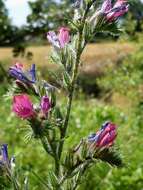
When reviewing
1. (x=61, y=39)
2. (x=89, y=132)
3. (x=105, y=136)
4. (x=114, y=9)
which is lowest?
(x=89, y=132)

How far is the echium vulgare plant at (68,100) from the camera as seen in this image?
9.95 ft

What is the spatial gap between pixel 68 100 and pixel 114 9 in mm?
462

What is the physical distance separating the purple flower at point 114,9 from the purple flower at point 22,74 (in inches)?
16.3

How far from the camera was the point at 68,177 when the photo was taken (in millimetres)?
3168

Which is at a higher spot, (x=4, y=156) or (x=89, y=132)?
(x=4, y=156)

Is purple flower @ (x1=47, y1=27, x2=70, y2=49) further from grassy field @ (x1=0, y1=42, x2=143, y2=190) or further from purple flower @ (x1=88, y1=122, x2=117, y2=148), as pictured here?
grassy field @ (x1=0, y1=42, x2=143, y2=190)

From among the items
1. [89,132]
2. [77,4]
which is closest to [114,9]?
[77,4]


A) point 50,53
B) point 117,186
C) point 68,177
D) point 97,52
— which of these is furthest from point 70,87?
point 97,52

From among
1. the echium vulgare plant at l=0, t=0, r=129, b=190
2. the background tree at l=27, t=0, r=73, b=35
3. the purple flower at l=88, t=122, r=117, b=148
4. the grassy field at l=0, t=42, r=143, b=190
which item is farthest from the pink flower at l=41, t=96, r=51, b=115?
the background tree at l=27, t=0, r=73, b=35

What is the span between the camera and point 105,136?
3023 millimetres

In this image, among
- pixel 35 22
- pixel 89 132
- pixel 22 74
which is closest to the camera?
pixel 22 74

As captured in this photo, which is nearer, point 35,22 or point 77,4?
point 77,4

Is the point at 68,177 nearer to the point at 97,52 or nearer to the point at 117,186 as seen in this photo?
the point at 117,186

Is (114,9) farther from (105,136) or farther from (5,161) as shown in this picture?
(5,161)
